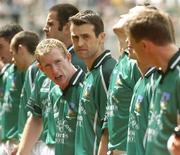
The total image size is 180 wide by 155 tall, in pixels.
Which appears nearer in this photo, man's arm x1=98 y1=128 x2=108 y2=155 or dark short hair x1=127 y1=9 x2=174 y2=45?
dark short hair x1=127 y1=9 x2=174 y2=45

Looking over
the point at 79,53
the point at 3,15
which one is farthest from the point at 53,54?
the point at 3,15

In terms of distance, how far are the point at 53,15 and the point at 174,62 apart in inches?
138

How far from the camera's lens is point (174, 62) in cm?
666

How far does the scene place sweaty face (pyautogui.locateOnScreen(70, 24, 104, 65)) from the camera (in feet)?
28.4

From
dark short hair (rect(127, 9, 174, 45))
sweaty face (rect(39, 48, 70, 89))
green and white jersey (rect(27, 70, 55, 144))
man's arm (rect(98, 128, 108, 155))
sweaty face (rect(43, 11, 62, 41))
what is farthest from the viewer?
sweaty face (rect(43, 11, 62, 41))

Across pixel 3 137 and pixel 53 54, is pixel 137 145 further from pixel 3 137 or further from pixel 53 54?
pixel 3 137

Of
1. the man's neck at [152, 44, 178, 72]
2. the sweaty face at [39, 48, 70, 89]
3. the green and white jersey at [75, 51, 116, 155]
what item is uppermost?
the man's neck at [152, 44, 178, 72]

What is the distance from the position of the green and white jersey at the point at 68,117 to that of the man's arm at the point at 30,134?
2.88 feet

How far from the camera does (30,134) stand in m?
9.96

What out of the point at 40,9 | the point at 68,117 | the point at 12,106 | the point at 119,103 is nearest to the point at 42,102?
the point at 68,117

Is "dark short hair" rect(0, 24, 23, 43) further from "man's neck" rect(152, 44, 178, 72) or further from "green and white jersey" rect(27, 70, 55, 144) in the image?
"man's neck" rect(152, 44, 178, 72)

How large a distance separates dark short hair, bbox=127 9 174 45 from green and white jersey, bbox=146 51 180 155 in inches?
6.1

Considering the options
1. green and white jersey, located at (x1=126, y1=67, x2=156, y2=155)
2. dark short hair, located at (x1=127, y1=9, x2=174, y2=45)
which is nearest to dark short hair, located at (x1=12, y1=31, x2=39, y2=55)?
green and white jersey, located at (x1=126, y1=67, x2=156, y2=155)

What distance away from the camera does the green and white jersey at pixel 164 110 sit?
6645mm
